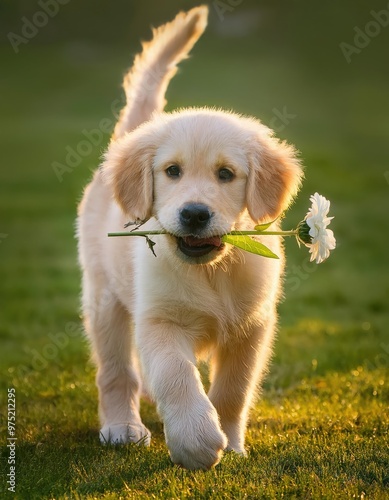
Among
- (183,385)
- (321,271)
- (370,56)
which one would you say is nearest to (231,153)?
(183,385)

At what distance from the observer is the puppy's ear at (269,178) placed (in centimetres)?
395

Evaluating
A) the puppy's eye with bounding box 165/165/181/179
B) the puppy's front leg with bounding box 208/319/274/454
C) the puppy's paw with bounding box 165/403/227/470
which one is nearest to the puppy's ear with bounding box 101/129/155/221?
the puppy's eye with bounding box 165/165/181/179

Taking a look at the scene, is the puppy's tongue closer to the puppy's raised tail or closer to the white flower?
the white flower

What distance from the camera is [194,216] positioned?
11.5 ft

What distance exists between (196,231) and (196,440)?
867 mm

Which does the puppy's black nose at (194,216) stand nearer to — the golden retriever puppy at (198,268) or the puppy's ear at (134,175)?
the golden retriever puppy at (198,268)

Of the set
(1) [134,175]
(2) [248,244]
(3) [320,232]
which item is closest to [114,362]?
(1) [134,175]

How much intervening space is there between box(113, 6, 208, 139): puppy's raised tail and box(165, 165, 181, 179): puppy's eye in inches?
48.1

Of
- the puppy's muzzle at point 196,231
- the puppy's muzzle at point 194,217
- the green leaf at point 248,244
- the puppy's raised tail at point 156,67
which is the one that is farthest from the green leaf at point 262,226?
the puppy's raised tail at point 156,67

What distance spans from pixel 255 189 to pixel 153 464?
1338mm

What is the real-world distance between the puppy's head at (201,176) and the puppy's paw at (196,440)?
0.71 meters

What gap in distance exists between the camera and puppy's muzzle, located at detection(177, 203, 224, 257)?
11.6 feet

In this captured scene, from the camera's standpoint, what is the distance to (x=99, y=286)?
4.91 m

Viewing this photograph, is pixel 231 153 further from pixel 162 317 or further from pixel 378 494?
pixel 378 494
